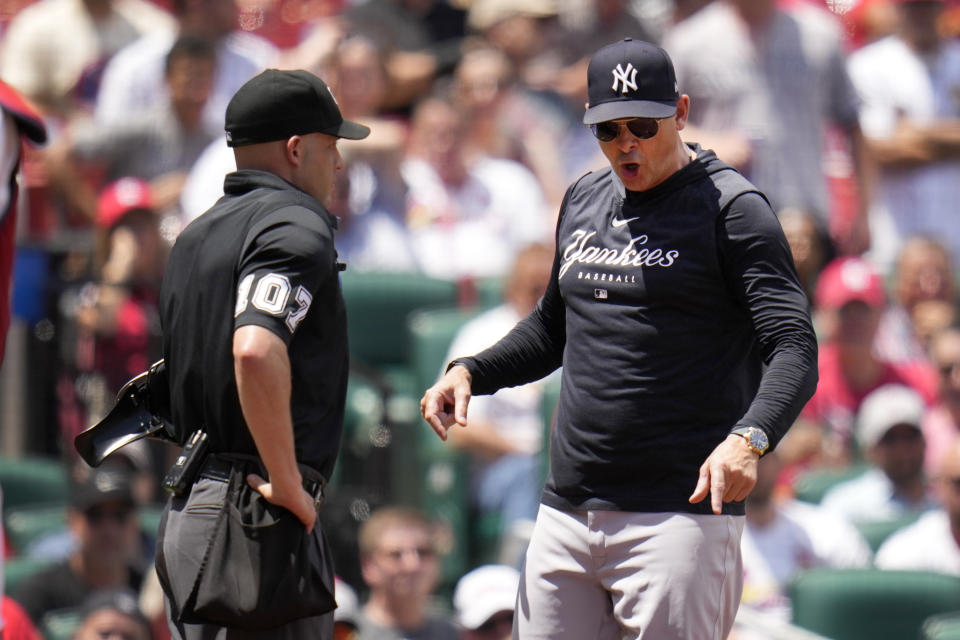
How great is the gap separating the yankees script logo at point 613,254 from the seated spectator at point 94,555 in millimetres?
3185

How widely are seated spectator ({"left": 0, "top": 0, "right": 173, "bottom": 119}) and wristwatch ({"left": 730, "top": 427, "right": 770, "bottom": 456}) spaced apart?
243 inches

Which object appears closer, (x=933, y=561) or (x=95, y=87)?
(x=933, y=561)

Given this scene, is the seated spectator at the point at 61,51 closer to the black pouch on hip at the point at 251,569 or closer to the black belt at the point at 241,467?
the black belt at the point at 241,467

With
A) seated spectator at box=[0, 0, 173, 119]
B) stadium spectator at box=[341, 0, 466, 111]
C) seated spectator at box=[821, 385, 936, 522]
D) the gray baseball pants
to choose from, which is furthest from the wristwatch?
seated spectator at box=[0, 0, 173, 119]

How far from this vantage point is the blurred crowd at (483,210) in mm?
6504

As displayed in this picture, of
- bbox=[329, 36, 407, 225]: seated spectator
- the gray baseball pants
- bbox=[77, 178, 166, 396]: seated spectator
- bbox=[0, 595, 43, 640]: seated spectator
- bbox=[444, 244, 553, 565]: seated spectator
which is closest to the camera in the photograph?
the gray baseball pants

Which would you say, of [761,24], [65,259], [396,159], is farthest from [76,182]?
[761,24]

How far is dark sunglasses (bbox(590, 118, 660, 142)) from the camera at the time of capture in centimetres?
335

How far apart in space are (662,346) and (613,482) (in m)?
0.31

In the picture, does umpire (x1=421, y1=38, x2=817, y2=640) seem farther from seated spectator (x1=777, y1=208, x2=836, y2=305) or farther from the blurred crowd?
seated spectator (x1=777, y1=208, x2=836, y2=305)

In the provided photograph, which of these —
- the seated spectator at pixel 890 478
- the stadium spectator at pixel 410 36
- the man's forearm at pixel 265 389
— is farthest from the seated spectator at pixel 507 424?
the man's forearm at pixel 265 389

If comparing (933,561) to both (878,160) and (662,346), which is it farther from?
(662,346)

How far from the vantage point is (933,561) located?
21.5 ft

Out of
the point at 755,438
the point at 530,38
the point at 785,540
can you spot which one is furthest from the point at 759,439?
the point at 530,38
